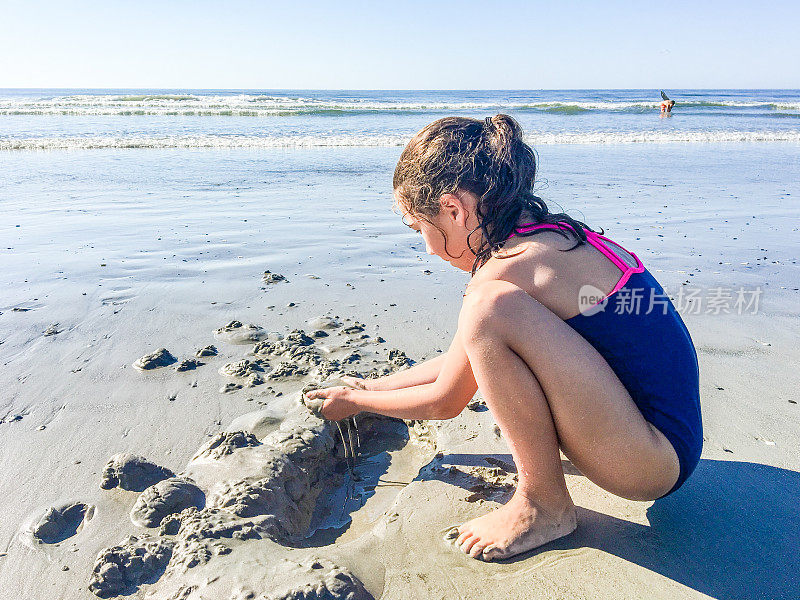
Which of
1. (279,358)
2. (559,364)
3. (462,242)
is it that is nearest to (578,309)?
(559,364)

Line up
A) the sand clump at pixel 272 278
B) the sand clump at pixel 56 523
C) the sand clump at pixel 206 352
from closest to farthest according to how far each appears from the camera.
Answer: the sand clump at pixel 56 523 → the sand clump at pixel 206 352 → the sand clump at pixel 272 278

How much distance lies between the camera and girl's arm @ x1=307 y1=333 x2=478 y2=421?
1813 mm

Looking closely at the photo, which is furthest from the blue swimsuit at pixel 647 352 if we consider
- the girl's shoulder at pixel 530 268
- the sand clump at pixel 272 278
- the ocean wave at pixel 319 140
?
the ocean wave at pixel 319 140

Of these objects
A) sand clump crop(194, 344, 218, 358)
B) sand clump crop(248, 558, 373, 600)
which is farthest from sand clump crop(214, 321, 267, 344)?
Answer: sand clump crop(248, 558, 373, 600)

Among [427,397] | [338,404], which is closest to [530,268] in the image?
[427,397]

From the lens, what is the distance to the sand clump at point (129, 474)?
84.4 inches

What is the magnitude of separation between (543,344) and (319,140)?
12.4 metres

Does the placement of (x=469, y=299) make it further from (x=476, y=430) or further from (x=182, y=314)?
(x=182, y=314)

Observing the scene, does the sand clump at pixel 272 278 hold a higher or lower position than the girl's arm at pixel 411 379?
lower

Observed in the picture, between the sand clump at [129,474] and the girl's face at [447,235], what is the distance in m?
1.33

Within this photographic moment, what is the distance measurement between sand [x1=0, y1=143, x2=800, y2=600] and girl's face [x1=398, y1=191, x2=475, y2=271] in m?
0.83

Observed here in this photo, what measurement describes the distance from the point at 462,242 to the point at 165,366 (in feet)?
6.38

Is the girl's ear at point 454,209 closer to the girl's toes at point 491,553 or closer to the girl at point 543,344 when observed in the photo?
the girl at point 543,344

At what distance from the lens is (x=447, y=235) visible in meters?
1.87
